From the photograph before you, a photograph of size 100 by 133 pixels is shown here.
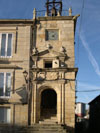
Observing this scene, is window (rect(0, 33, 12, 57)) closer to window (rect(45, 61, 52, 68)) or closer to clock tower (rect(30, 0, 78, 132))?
clock tower (rect(30, 0, 78, 132))

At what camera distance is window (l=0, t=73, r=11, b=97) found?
62.7 ft

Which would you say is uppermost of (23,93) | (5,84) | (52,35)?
(52,35)

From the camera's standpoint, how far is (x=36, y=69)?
19234 mm

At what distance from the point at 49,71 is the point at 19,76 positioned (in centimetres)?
270

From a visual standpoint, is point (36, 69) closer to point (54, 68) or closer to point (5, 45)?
point (54, 68)

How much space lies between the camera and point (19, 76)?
19.3 m

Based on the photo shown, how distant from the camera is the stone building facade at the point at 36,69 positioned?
18.5 m

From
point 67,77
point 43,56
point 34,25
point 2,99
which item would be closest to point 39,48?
point 43,56

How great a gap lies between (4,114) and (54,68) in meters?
5.85

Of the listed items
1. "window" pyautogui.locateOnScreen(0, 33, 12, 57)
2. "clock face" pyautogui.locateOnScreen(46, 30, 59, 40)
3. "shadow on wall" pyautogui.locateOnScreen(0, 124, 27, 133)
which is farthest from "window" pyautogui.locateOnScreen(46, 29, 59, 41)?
"shadow on wall" pyautogui.locateOnScreen(0, 124, 27, 133)

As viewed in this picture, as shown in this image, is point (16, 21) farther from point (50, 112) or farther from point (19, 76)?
point (50, 112)

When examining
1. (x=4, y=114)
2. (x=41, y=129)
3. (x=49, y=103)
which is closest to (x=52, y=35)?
(x=49, y=103)

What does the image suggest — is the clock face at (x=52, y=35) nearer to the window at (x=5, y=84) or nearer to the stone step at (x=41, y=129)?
the window at (x=5, y=84)

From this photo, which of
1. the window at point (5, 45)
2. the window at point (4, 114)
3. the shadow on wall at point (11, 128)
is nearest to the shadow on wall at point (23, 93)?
the window at point (4, 114)
